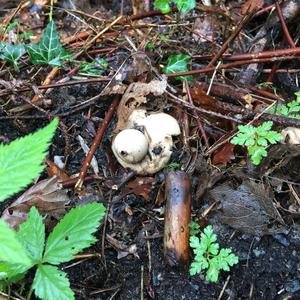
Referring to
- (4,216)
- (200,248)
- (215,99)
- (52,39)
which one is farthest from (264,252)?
(52,39)

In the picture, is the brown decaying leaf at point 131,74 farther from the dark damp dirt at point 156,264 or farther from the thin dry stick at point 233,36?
the dark damp dirt at point 156,264

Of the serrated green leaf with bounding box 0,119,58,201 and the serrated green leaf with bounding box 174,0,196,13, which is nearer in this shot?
the serrated green leaf with bounding box 0,119,58,201

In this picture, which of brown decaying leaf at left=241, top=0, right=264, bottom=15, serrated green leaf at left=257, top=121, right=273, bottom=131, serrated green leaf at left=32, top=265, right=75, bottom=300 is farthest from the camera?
brown decaying leaf at left=241, top=0, right=264, bottom=15

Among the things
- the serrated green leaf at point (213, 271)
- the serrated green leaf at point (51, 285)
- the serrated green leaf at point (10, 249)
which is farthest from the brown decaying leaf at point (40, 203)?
the serrated green leaf at point (10, 249)

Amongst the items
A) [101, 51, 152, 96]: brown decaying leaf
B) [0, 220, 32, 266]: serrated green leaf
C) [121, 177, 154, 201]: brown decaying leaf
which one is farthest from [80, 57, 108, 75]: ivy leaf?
[0, 220, 32, 266]: serrated green leaf

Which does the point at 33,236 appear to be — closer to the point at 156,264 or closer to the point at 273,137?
the point at 156,264

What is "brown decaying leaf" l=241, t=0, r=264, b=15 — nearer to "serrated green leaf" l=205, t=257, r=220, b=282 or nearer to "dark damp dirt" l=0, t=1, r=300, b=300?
"dark damp dirt" l=0, t=1, r=300, b=300

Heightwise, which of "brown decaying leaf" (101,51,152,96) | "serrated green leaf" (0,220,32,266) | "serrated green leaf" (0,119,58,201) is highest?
"serrated green leaf" (0,119,58,201)
